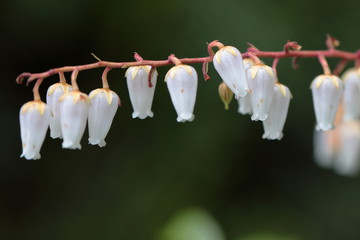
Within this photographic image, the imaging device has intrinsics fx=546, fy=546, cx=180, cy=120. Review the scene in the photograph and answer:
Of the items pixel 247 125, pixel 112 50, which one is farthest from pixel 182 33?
pixel 247 125

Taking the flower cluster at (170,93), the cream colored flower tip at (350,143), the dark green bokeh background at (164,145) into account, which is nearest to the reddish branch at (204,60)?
the flower cluster at (170,93)

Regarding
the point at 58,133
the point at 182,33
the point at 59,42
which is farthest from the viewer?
the point at 59,42

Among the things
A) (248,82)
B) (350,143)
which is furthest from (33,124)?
(350,143)

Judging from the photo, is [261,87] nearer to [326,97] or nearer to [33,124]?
[326,97]

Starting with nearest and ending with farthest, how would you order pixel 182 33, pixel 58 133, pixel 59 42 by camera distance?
pixel 58 133, pixel 182 33, pixel 59 42

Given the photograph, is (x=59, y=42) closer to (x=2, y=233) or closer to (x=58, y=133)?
(x=2, y=233)

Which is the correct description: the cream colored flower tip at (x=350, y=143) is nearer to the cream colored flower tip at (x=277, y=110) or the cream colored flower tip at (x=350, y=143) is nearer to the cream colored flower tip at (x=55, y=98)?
the cream colored flower tip at (x=277, y=110)

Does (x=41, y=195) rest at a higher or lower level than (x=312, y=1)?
lower

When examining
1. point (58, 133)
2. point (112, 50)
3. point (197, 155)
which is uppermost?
point (112, 50)
